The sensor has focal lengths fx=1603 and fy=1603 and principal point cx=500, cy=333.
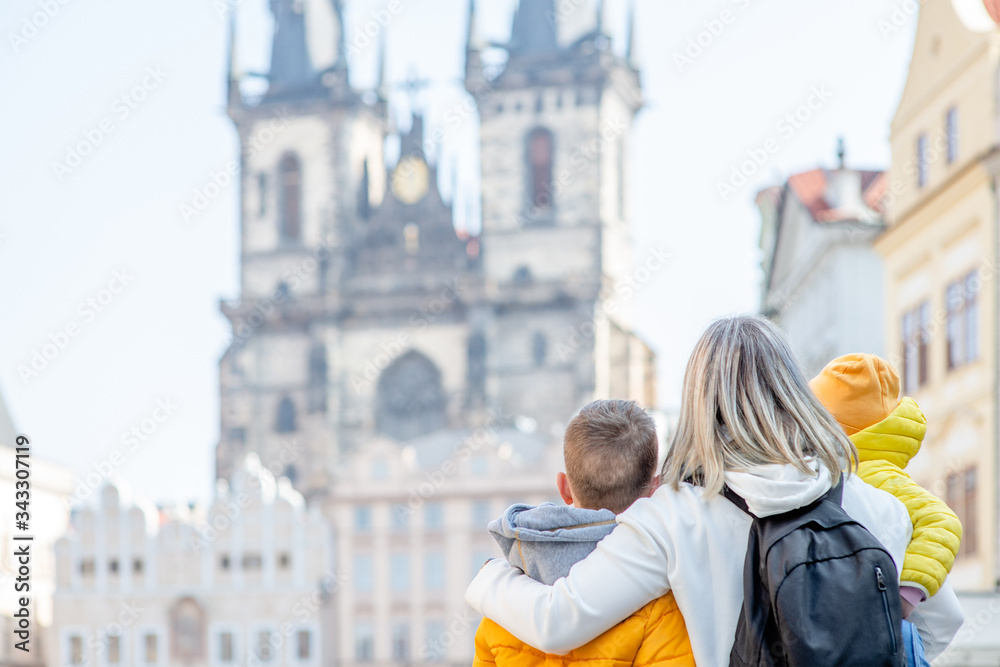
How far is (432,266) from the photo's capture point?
2335 inches

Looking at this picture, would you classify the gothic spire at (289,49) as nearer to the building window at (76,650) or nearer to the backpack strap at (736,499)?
the building window at (76,650)

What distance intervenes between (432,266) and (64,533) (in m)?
16.8

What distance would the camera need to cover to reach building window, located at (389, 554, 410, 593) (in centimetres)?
4931

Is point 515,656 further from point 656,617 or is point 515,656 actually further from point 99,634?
point 99,634

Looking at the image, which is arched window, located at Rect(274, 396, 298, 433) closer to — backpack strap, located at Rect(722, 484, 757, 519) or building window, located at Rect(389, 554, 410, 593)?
building window, located at Rect(389, 554, 410, 593)

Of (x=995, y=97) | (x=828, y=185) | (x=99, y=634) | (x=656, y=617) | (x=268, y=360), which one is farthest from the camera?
(x=268, y=360)

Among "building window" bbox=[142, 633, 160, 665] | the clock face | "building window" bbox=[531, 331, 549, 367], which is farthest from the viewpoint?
the clock face

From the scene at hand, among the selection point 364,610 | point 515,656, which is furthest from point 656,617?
point 364,610

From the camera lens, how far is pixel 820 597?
301cm

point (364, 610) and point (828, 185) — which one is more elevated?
point (828, 185)

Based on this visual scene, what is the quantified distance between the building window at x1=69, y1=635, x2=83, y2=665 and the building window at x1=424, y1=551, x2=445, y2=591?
10489 millimetres

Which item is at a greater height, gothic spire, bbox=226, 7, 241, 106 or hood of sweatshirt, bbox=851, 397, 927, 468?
gothic spire, bbox=226, 7, 241, 106

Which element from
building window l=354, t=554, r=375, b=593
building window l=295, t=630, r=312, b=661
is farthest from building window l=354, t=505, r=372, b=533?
building window l=295, t=630, r=312, b=661

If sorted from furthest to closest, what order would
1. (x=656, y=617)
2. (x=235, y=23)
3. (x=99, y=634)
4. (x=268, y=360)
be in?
(x=235, y=23) → (x=268, y=360) → (x=99, y=634) → (x=656, y=617)
